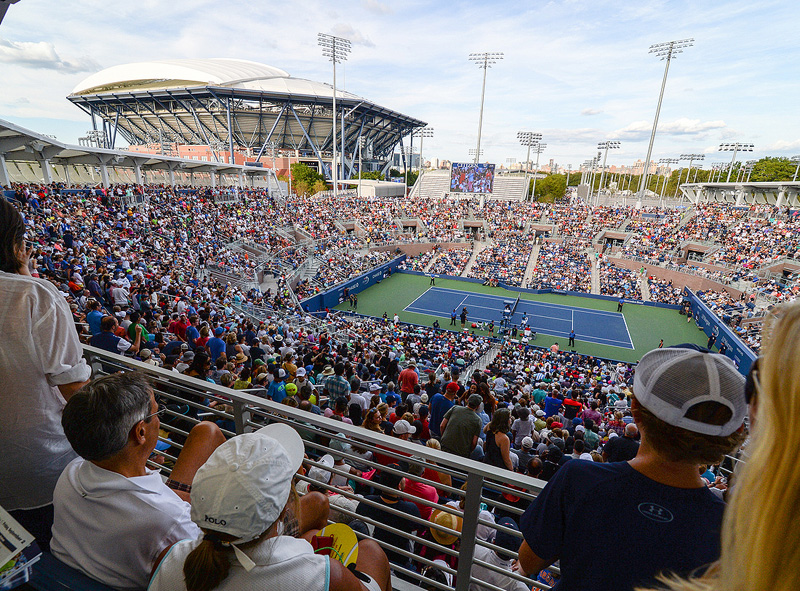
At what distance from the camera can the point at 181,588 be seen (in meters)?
1.36

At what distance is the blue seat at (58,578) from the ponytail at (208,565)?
0.60 meters

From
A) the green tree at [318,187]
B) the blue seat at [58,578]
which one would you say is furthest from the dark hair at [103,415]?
the green tree at [318,187]

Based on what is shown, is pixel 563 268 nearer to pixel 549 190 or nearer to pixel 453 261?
pixel 453 261

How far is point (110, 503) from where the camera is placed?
163 cm

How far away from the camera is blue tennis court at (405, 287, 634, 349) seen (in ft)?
77.0

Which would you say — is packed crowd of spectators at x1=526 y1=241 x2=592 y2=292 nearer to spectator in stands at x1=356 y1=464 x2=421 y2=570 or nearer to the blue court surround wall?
the blue court surround wall

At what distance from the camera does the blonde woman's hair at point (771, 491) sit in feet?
1.86

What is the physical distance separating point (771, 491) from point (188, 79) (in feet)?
240

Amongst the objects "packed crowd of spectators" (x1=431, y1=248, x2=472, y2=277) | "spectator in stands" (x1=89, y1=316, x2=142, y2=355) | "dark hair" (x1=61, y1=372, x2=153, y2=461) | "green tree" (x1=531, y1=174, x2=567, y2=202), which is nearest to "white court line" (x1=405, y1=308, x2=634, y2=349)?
"packed crowd of spectators" (x1=431, y1=248, x2=472, y2=277)

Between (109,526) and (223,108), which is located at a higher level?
(223,108)

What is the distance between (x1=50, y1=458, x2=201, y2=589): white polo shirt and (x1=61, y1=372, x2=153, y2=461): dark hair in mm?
110

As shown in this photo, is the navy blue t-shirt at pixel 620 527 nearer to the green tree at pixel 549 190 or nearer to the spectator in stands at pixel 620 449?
the spectator in stands at pixel 620 449

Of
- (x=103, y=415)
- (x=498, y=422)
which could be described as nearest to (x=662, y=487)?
(x=103, y=415)

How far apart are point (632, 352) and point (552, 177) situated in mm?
73242
